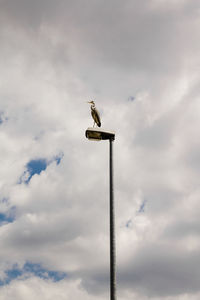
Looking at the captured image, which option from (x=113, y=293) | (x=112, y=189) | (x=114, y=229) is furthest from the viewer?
(x=112, y=189)

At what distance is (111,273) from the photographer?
1027cm

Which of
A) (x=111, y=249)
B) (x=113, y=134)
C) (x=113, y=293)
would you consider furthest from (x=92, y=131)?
(x=113, y=293)

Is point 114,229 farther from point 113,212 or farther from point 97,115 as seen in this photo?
point 97,115

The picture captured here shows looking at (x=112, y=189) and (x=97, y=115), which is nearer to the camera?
(x=112, y=189)

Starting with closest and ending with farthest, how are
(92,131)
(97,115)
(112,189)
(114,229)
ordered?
(114,229) → (112,189) → (92,131) → (97,115)

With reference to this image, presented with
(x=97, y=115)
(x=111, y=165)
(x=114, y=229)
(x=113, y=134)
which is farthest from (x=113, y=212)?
(x=97, y=115)

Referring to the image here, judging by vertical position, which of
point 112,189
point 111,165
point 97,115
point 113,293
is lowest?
point 113,293

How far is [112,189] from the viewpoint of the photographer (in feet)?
38.2

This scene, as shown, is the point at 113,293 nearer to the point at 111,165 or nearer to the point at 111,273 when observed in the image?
the point at 111,273

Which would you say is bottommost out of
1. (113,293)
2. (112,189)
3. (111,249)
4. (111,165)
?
(113,293)

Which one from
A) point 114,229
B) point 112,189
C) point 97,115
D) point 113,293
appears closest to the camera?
point 113,293

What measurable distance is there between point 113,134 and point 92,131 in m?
0.77

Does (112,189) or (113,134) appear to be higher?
(113,134)

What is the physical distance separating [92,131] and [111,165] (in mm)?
1436
